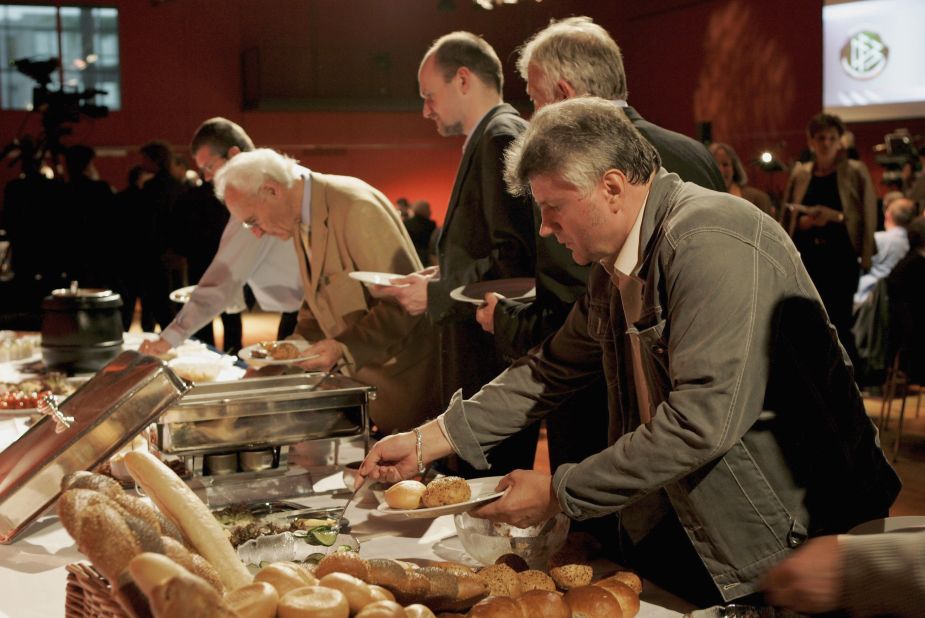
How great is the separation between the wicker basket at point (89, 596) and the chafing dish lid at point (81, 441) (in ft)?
1.27

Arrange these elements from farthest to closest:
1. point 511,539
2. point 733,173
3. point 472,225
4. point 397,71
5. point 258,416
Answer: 1. point 397,71
2. point 733,173
3. point 472,225
4. point 258,416
5. point 511,539

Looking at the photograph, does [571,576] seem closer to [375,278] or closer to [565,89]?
[565,89]

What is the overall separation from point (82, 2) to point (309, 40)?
2.56m

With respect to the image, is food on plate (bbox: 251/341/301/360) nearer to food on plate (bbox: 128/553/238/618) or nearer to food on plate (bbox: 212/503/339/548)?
food on plate (bbox: 212/503/339/548)

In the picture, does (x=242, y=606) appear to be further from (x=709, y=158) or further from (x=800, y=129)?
(x=800, y=129)

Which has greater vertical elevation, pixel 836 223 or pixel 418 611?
pixel 836 223

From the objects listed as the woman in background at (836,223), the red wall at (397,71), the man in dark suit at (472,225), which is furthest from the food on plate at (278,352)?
the red wall at (397,71)

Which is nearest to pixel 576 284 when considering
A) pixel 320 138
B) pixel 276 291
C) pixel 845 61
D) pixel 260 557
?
pixel 260 557

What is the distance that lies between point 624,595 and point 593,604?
59 millimetres

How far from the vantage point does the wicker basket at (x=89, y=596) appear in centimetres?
105

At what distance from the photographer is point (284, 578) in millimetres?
1051

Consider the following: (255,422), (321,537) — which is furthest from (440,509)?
(255,422)

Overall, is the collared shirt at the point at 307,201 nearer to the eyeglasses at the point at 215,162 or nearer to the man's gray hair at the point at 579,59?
the man's gray hair at the point at 579,59

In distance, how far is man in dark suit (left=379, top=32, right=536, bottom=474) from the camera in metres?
2.58
